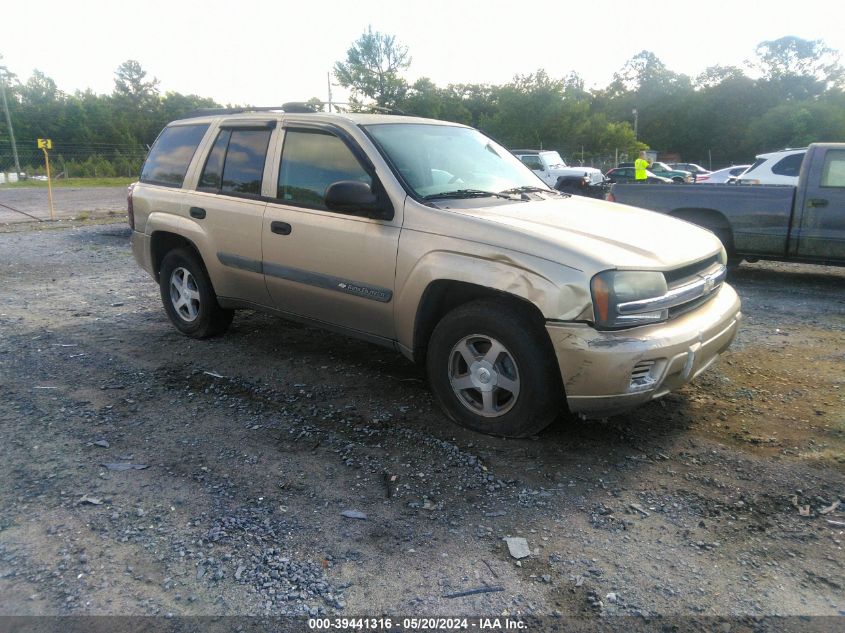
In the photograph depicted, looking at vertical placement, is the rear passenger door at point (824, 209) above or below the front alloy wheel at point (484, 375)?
above

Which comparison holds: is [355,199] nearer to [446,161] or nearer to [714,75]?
[446,161]

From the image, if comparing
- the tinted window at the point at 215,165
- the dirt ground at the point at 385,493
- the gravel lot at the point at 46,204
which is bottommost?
the gravel lot at the point at 46,204

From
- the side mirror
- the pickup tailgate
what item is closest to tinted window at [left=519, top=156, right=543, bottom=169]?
the pickup tailgate

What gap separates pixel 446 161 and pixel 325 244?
40.4 inches

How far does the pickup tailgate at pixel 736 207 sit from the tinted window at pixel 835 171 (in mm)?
378

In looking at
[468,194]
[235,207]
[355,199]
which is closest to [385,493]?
[355,199]

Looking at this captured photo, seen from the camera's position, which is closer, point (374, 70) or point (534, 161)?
point (534, 161)

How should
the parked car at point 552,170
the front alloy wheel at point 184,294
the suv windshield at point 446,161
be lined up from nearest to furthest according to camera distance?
the suv windshield at point 446,161 → the front alloy wheel at point 184,294 → the parked car at point 552,170

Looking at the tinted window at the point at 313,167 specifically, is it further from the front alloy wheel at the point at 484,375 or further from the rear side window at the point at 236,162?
the front alloy wheel at the point at 484,375

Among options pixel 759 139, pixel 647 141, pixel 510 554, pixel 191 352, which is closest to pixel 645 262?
pixel 510 554

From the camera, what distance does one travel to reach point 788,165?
1223 centimetres

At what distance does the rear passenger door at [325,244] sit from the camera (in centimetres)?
426

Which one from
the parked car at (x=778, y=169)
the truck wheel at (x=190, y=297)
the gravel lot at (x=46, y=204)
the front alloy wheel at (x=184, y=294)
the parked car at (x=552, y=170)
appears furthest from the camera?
the parked car at (x=552, y=170)

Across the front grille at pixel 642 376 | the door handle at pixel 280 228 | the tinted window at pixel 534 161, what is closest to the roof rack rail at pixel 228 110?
the door handle at pixel 280 228
